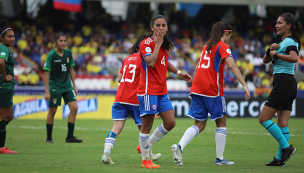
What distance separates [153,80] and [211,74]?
1.00m

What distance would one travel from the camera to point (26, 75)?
1927 centimetres

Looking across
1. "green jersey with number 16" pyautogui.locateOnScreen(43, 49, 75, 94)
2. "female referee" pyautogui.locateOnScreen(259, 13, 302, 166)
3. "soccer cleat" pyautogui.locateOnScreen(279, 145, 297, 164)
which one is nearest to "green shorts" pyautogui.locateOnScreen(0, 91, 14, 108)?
"green jersey with number 16" pyautogui.locateOnScreen(43, 49, 75, 94)

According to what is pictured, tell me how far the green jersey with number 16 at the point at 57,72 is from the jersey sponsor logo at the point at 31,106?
7973mm

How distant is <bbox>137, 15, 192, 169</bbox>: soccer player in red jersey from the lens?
4.86 m

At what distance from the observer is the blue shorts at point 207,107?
538 cm

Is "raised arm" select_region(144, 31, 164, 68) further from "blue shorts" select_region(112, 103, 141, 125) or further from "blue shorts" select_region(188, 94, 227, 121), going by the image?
"blue shorts" select_region(112, 103, 141, 125)

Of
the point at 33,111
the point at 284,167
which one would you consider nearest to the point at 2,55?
the point at 284,167

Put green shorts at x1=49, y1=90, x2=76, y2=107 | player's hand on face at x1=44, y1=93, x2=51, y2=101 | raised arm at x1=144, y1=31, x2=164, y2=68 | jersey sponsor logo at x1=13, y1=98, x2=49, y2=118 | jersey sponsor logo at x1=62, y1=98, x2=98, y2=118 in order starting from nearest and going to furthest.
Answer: raised arm at x1=144, y1=31, x2=164, y2=68 → player's hand on face at x1=44, y1=93, x2=51, y2=101 → green shorts at x1=49, y1=90, x2=76, y2=107 → jersey sponsor logo at x1=13, y1=98, x2=49, y2=118 → jersey sponsor logo at x1=62, y1=98, x2=98, y2=118

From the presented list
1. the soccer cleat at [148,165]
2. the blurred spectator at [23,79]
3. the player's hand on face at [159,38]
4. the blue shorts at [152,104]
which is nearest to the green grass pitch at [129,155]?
the soccer cleat at [148,165]

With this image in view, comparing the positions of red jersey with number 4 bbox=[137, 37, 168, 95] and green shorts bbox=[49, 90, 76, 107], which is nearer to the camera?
red jersey with number 4 bbox=[137, 37, 168, 95]

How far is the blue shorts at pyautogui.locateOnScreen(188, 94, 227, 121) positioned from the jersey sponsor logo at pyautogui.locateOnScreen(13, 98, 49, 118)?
1182 cm

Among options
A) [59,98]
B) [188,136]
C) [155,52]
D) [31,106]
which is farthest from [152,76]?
[31,106]

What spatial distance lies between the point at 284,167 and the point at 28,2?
28714 millimetres

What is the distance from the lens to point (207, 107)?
215 inches
